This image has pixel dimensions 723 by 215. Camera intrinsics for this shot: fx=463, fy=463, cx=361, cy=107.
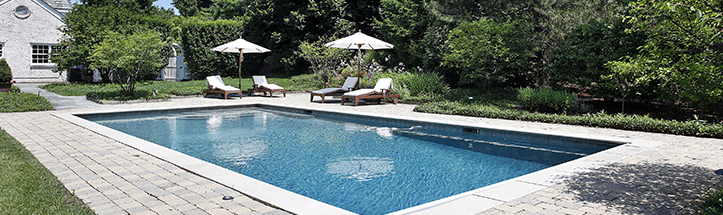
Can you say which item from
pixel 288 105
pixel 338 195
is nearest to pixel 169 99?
pixel 288 105

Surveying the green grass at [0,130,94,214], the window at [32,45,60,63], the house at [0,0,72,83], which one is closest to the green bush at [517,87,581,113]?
the green grass at [0,130,94,214]

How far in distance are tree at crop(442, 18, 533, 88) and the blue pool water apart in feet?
14.1

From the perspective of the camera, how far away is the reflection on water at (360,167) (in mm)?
5898

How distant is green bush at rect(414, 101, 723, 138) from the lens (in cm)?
766

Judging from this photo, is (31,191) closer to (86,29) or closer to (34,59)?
(86,29)

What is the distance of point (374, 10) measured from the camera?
24.4 metres

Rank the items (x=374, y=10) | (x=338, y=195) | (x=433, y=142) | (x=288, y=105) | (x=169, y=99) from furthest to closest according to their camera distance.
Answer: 1. (x=374, y=10)
2. (x=169, y=99)
3. (x=288, y=105)
4. (x=433, y=142)
5. (x=338, y=195)

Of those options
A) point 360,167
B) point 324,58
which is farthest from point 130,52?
point 360,167

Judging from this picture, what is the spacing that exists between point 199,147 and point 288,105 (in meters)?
5.42

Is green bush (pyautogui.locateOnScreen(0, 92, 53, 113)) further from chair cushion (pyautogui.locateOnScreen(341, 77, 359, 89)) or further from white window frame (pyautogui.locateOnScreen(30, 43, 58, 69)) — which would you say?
white window frame (pyautogui.locateOnScreen(30, 43, 58, 69))

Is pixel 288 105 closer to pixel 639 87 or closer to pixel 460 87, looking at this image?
pixel 460 87

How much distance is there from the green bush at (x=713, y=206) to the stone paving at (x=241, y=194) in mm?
125

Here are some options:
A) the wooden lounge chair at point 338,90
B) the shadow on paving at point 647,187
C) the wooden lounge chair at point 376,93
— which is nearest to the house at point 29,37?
the wooden lounge chair at point 338,90

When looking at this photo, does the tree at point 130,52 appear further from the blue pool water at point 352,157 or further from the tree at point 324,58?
the tree at point 324,58
